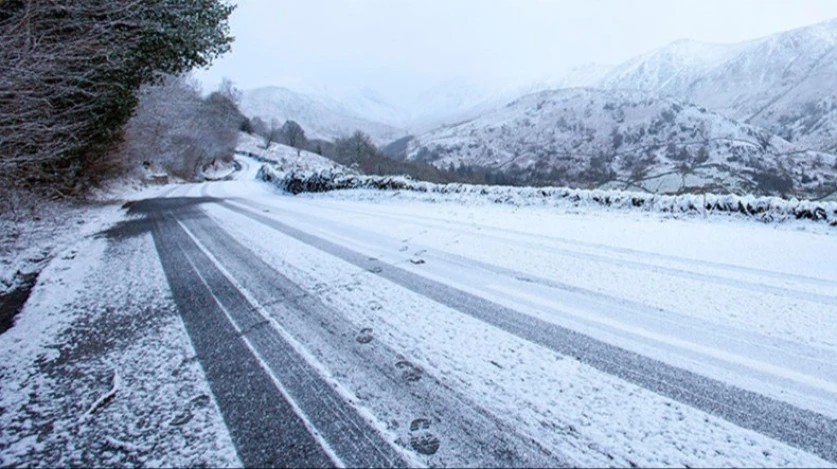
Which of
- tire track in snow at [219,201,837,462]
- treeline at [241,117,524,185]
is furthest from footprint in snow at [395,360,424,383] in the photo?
treeline at [241,117,524,185]

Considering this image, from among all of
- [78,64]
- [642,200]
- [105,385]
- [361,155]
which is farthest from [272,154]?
[105,385]

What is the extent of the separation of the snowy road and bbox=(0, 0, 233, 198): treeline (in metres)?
3.41

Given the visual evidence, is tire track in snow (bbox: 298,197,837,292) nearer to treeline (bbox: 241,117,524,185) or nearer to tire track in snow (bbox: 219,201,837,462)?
tire track in snow (bbox: 219,201,837,462)

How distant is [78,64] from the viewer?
19.7 feet

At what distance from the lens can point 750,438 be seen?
1.67m

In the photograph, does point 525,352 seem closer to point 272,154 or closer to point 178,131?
point 178,131

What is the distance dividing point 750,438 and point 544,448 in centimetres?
96

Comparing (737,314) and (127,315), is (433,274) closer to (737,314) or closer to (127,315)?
(737,314)

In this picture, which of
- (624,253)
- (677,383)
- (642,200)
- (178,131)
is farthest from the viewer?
(178,131)

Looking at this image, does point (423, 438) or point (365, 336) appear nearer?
point (423, 438)

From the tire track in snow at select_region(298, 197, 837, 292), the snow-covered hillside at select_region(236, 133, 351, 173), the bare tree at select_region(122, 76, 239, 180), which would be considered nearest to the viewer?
the tire track in snow at select_region(298, 197, 837, 292)

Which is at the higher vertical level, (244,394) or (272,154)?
(272,154)

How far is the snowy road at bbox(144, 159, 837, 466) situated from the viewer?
170cm

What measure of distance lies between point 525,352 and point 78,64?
8132 mm
